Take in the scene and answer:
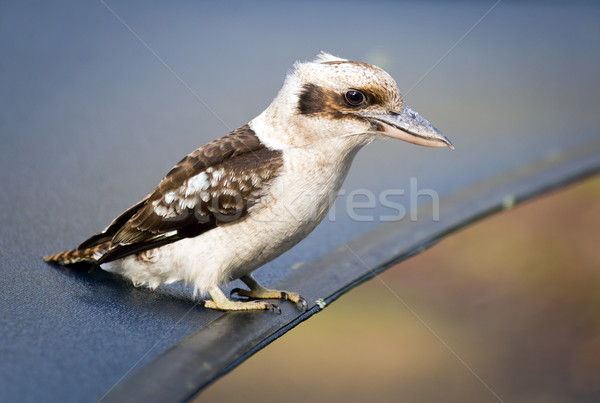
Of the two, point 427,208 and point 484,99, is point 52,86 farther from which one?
point 484,99

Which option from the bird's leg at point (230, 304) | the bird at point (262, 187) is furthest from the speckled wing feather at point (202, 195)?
the bird's leg at point (230, 304)

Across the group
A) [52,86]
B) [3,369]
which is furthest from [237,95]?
[3,369]

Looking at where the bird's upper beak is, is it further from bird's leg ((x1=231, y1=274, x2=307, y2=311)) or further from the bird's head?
bird's leg ((x1=231, y1=274, x2=307, y2=311))

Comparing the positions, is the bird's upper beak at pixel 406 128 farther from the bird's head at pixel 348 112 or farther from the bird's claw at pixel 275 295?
the bird's claw at pixel 275 295

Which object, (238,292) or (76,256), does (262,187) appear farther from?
(76,256)

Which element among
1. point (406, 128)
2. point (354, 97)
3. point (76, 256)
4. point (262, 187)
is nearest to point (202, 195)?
point (262, 187)
